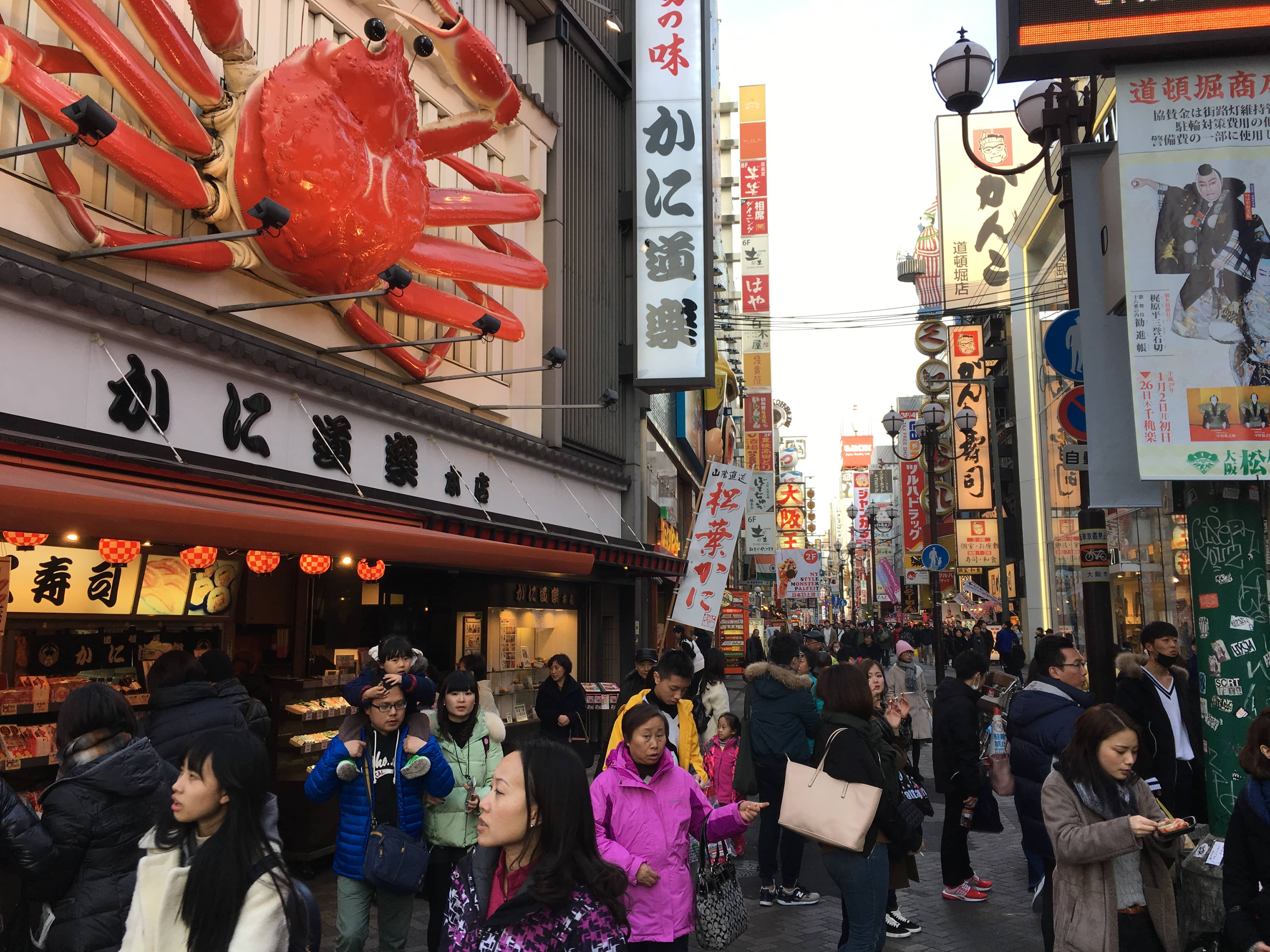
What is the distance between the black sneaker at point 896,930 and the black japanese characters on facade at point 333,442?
21.6 feet

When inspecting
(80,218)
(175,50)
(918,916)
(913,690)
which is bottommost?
(918,916)

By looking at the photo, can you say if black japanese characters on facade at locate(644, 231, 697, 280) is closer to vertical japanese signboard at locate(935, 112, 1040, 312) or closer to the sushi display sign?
the sushi display sign

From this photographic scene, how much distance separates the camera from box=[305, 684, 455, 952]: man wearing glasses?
193 inches

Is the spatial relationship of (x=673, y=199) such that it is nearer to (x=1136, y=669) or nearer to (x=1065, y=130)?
(x=1065, y=130)

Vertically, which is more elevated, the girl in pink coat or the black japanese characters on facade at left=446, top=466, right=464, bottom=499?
the black japanese characters on facade at left=446, top=466, right=464, bottom=499

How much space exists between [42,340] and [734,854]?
19.2 ft

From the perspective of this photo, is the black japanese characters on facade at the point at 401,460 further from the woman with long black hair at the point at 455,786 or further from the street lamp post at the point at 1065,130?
the street lamp post at the point at 1065,130

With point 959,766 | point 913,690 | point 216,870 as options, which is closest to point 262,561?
point 959,766

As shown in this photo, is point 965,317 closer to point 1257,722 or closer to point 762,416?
point 762,416

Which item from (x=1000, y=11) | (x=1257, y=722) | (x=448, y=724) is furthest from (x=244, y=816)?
(x=1000, y=11)

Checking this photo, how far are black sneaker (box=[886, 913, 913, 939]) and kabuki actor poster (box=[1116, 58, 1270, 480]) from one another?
140 inches

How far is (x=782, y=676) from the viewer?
7723 millimetres

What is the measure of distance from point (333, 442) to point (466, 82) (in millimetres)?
4336

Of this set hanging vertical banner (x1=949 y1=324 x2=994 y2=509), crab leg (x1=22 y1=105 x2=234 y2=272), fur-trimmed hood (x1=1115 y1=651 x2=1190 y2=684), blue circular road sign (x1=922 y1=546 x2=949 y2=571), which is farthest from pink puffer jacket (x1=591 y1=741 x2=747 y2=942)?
hanging vertical banner (x1=949 y1=324 x2=994 y2=509)
